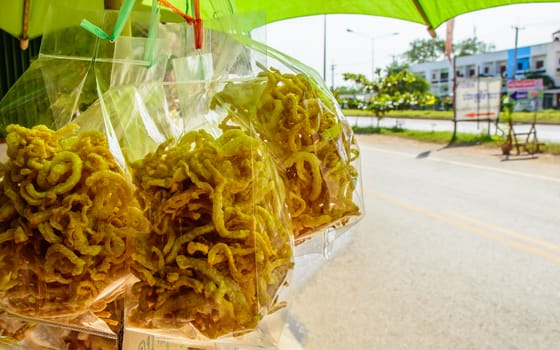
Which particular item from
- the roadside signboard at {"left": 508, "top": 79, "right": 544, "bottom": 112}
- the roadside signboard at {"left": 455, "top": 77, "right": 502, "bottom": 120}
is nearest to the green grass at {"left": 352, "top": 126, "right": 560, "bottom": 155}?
the roadside signboard at {"left": 455, "top": 77, "right": 502, "bottom": 120}

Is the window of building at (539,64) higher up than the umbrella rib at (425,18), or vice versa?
Answer: the window of building at (539,64)

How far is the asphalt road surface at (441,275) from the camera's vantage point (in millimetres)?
3486

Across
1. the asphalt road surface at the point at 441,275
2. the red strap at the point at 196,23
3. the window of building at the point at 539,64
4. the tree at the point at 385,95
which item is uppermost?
the window of building at the point at 539,64

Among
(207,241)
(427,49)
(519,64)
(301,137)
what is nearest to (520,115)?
(519,64)

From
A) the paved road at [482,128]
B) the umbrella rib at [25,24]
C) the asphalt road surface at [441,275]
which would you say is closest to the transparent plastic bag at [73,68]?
the asphalt road surface at [441,275]

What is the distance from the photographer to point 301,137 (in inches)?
36.3

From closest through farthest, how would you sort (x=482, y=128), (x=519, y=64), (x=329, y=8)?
(x=329, y=8) < (x=482, y=128) < (x=519, y=64)

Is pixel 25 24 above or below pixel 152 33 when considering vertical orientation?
above

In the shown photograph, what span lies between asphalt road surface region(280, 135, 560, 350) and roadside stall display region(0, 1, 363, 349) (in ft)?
0.75

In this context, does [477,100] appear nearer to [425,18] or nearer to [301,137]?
[425,18]

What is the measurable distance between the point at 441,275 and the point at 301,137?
4072 millimetres

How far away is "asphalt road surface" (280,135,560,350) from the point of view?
137 inches

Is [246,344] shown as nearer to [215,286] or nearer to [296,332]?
[215,286]

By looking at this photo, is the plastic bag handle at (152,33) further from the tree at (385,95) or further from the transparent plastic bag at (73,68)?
the tree at (385,95)
